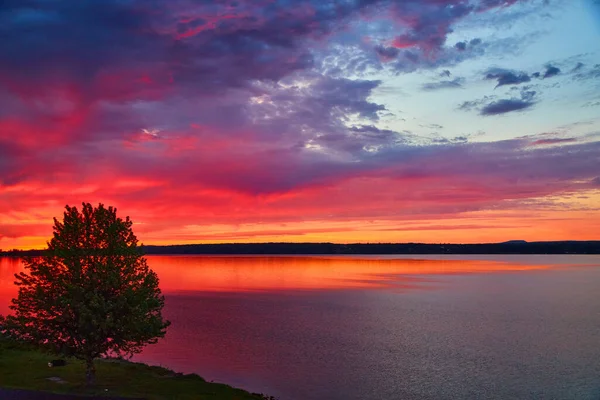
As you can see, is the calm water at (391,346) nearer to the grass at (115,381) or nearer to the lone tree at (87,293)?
the grass at (115,381)

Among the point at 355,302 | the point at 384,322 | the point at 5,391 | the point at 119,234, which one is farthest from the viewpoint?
the point at 355,302

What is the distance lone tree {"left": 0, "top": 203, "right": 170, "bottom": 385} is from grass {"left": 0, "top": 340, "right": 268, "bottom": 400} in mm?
2686

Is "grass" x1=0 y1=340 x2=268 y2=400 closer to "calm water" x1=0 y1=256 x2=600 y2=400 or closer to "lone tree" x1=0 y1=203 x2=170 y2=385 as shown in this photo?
"lone tree" x1=0 y1=203 x2=170 y2=385

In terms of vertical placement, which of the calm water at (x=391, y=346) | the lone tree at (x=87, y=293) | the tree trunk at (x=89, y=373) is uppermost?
the lone tree at (x=87, y=293)

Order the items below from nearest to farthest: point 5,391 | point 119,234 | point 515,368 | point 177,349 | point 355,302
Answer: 1. point 5,391
2. point 119,234
3. point 515,368
4. point 177,349
5. point 355,302

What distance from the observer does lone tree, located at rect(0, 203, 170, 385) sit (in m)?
43.2

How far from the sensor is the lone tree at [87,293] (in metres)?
43.2

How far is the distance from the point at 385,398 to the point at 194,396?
1857cm

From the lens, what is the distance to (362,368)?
60.7 m

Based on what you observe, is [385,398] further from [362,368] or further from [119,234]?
[119,234]

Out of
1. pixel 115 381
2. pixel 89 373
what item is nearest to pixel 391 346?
pixel 115 381

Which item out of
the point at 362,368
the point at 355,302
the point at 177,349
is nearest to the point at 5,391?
the point at 177,349

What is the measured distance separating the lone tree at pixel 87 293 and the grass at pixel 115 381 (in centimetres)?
269

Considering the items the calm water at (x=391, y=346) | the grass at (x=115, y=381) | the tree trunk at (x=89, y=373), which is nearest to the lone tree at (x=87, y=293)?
the tree trunk at (x=89, y=373)
